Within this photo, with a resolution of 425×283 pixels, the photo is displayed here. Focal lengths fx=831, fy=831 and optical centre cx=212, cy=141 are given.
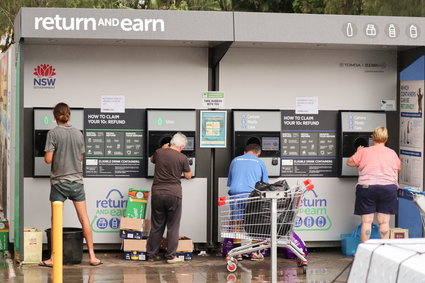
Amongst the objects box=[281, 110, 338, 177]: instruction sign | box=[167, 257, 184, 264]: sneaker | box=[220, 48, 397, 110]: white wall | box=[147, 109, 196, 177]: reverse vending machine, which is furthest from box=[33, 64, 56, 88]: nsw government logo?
box=[281, 110, 338, 177]: instruction sign

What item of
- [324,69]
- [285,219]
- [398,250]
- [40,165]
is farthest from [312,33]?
[398,250]

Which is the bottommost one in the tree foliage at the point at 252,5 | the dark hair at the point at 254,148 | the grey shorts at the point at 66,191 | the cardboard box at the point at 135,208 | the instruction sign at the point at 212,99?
the cardboard box at the point at 135,208

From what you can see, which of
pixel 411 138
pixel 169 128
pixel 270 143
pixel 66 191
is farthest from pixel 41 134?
pixel 411 138

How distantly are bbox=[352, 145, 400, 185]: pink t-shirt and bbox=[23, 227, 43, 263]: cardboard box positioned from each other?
405 cm

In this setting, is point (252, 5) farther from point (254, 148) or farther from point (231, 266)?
point (231, 266)

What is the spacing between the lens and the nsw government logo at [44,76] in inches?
414

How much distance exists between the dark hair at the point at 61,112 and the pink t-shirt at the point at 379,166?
12.2 feet

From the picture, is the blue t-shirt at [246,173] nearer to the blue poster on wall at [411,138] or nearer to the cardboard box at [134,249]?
the cardboard box at [134,249]

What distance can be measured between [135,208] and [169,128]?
1.12 meters

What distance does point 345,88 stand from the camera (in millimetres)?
11148

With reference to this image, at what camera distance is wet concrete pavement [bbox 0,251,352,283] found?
934cm

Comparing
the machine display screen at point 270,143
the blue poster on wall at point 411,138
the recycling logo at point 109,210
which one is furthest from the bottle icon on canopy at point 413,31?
the recycling logo at point 109,210

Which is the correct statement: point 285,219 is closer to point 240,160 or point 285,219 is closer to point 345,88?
point 240,160

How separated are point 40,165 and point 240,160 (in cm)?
253
